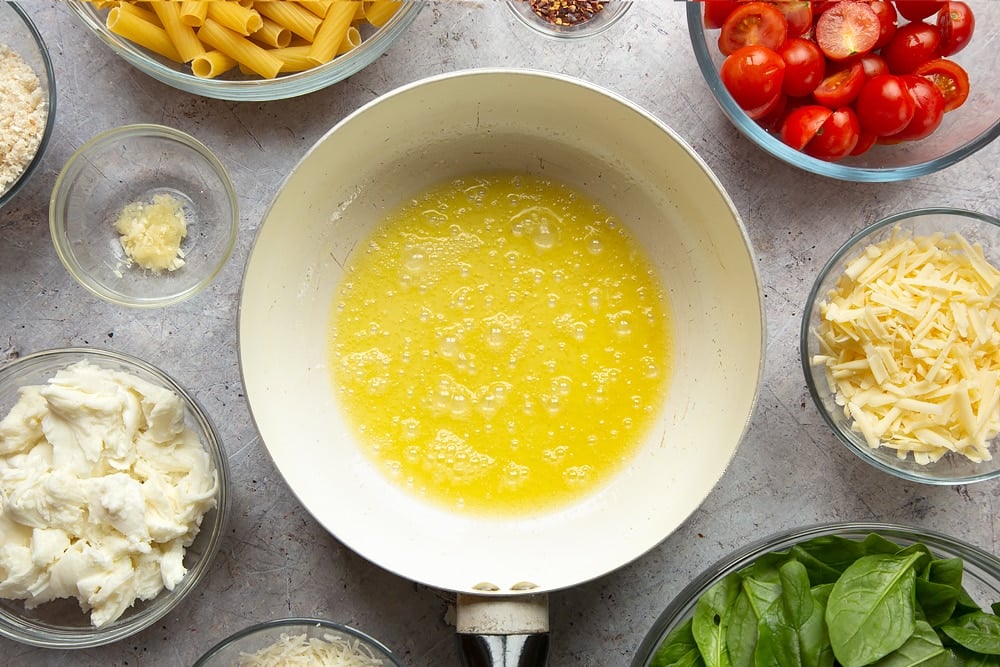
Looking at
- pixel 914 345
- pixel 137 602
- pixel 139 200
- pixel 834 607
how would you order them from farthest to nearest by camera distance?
pixel 139 200 → pixel 137 602 → pixel 914 345 → pixel 834 607

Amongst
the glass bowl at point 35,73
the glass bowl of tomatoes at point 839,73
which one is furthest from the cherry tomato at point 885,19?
the glass bowl at point 35,73

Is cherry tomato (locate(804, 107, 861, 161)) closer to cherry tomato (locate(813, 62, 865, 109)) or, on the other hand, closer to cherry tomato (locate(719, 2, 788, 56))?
cherry tomato (locate(813, 62, 865, 109))

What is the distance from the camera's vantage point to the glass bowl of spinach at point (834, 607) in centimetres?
112

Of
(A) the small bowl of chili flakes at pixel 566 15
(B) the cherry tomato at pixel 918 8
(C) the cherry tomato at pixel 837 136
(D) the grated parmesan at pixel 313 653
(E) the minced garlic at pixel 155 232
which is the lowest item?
(D) the grated parmesan at pixel 313 653

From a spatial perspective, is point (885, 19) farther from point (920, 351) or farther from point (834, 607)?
point (834, 607)

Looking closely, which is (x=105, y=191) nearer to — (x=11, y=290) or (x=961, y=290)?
(x=11, y=290)

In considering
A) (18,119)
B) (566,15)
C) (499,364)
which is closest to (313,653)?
(499,364)

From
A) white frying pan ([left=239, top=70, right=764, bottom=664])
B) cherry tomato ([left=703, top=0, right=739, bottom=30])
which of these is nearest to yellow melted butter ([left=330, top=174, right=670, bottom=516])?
white frying pan ([left=239, top=70, right=764, bottom=664])

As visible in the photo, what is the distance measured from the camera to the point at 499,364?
4.49 ft

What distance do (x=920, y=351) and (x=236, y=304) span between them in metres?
1.09

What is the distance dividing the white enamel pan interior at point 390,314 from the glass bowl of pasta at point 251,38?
0.15 meters

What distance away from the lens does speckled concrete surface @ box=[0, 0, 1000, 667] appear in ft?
4.60

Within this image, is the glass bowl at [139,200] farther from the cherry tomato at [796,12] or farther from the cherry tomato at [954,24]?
the cherry tomato at [954,24]

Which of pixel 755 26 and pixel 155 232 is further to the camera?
pixel 155 232
